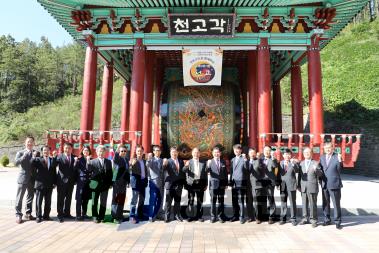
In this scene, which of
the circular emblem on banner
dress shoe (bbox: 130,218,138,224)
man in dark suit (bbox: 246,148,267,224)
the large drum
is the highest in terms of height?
the circular emblem on banner

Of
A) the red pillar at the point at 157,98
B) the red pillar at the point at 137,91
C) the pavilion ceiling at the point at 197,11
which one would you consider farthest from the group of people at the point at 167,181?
the red pillar at the point at 157,98

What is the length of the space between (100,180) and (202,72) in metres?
6.84

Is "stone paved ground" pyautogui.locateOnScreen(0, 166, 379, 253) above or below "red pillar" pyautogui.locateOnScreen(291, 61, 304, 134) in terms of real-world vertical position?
below

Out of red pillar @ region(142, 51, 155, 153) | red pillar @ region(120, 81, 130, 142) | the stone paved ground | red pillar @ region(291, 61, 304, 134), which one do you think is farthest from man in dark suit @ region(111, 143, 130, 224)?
red pillar @ region(291, 61, 304, 134)

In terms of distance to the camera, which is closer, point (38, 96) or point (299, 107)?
point (299, 107)

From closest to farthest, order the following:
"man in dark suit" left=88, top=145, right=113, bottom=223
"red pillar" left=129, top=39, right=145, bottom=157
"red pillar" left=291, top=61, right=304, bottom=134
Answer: "man in dark suit" left=88, top=145, right=113, bottom=223
"red pillar" left=129, top=39, right=145, bottom=157
"red pillar" left=291, top=61, right=304, bottom=134

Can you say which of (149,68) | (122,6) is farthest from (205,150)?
(122,6)

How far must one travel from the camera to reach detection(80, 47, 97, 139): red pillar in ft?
40.2

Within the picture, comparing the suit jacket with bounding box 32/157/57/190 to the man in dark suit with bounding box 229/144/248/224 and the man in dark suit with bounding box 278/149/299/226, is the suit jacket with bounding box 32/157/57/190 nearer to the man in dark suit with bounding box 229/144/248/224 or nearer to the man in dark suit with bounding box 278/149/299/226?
the man in dark suit with bounding box 229/144/248/224

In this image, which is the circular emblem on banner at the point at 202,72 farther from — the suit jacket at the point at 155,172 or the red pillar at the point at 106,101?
the suit jacket at the point at 155,172

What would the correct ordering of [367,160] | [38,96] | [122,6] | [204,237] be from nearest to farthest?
[204,237] → [122,6] → [367,160] → [38,96]

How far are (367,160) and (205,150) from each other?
7968 mm

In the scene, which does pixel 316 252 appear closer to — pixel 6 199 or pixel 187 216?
pixel 187 216

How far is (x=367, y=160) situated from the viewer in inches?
597
